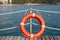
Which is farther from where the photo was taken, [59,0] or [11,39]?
[59,0]

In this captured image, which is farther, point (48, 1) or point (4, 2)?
point (48, 1)

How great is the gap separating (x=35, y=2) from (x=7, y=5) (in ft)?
57.4

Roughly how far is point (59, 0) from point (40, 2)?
36.2 feet

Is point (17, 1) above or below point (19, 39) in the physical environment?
below

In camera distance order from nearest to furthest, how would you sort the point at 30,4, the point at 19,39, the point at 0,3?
the point at 19,39, the point at 0,3, the point at 30,4

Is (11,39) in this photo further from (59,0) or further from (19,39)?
(59,0)

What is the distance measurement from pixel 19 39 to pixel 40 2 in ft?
341

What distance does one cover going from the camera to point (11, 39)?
5.18 m

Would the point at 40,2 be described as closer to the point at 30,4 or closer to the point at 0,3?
the point at 30,4

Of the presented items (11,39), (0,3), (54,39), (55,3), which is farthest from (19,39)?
(55,3)

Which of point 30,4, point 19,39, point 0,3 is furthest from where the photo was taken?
point 30,4

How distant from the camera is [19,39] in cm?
516

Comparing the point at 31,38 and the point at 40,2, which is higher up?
the point at 31,38

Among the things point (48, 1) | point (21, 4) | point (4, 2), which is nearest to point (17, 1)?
point (21, 4)
